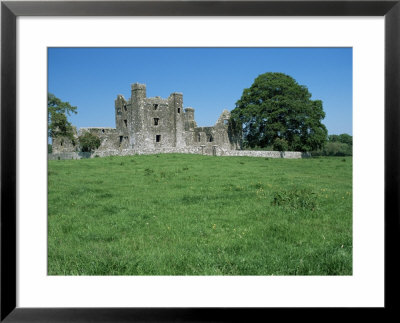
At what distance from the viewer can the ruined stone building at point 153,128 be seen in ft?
124

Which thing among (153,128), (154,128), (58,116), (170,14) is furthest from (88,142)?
(170,14)

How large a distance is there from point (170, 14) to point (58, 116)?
46.2ft

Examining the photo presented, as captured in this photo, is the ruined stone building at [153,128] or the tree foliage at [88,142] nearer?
the tree foliage at [88,142]

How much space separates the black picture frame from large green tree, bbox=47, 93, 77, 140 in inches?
376

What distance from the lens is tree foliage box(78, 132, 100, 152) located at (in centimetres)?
3100

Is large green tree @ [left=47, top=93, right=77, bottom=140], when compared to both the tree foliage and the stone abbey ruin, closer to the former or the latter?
the tree foliage

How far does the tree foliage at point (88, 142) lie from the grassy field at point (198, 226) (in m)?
18.0

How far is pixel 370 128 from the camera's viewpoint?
446 cm

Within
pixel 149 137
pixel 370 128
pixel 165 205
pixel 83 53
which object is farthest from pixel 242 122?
pixel 370 128

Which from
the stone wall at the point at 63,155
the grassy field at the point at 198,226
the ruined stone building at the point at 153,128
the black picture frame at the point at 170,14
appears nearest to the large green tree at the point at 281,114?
the ruined stone building at the point at 153,128

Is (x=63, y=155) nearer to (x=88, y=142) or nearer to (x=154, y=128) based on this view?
(x=88, y=142)

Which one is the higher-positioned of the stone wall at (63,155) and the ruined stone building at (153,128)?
the ruined stone building at (153,128)

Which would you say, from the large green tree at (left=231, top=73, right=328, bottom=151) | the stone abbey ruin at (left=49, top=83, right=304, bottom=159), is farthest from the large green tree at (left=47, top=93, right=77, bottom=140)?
the stone abbey ruin at (left=49, top=83, right=304, bottom=159)

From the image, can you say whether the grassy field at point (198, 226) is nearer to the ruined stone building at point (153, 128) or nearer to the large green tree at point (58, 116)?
the large green tree at point (58, 116)
